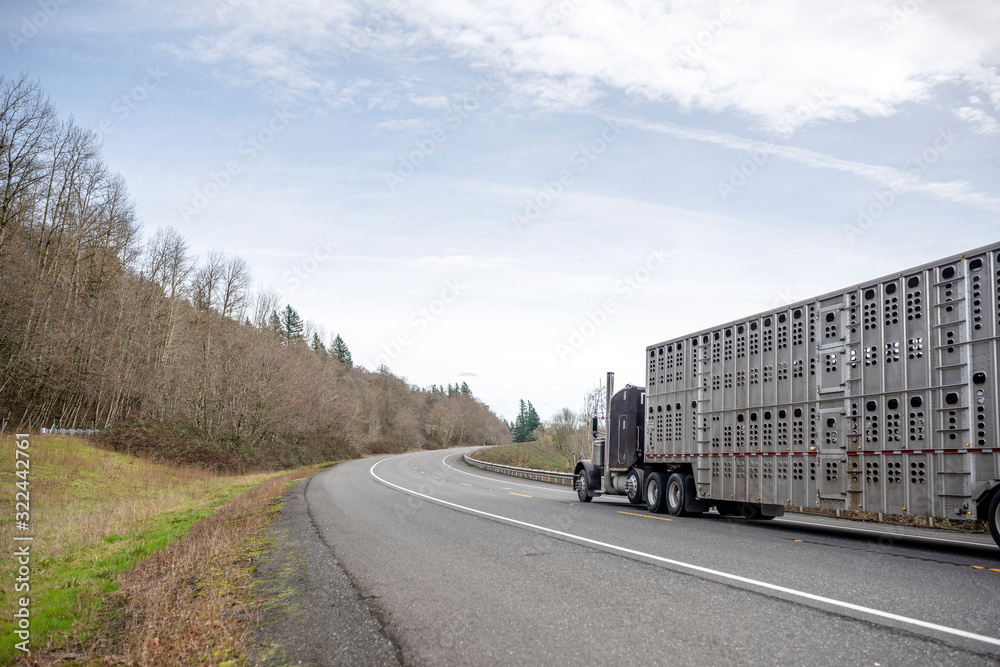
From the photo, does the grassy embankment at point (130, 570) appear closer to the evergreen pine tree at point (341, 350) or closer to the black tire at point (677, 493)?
the black tire at point (677, 493)

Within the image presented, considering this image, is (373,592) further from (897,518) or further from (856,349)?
(897,518)

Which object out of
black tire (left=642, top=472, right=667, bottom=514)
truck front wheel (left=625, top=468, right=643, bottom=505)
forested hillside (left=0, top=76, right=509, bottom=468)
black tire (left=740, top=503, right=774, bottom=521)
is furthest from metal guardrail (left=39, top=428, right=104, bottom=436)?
black tire (left=740, top=503, right=774, bottom=521)

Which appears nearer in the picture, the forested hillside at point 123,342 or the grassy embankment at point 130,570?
the grassy embankment at point 130,570

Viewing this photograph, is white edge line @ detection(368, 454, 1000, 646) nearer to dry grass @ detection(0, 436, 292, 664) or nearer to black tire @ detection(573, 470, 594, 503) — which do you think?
dry grass @ detection(0, 436, 292, 664)

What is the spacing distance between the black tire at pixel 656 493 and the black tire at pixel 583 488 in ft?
9.09

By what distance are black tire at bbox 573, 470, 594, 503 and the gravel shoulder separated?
11.1 metres

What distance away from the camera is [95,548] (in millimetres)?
11227

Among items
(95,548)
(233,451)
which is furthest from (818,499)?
(233,451)

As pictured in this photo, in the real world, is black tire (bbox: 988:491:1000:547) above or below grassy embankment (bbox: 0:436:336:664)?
above

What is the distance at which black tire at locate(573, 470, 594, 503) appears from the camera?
19.1 metres

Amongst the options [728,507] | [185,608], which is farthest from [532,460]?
[185,608]

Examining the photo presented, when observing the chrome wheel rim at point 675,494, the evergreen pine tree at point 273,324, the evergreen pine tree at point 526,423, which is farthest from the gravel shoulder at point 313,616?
the evergreen pine tree at point 526,423

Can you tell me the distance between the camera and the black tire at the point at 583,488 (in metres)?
19.1

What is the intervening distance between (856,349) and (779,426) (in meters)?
2.28
